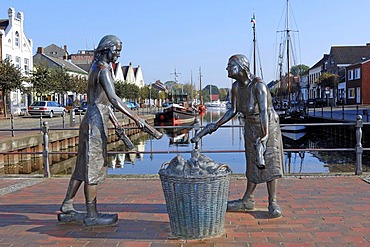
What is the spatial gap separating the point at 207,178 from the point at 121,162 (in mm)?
12270

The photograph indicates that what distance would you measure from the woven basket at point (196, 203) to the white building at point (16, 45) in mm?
39689

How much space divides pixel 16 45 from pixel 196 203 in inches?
1785

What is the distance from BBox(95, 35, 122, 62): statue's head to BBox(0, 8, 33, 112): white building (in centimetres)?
3884

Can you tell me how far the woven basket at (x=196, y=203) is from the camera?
4.22m

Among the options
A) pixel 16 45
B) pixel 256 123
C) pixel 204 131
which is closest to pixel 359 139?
pixel 256 123

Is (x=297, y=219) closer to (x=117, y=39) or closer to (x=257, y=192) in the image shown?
(x=257, y=192)

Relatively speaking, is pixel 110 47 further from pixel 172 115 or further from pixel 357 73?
pixel 357 73

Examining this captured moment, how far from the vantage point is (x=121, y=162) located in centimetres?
1620

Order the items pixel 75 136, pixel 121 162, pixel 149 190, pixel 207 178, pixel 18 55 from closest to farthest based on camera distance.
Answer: pixel 207 178, pixel 149 190, pixel 121 162, pixel 75 136, pixel 18 55

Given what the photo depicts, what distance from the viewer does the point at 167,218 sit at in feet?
17.3

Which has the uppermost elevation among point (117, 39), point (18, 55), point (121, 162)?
point (18, 55)

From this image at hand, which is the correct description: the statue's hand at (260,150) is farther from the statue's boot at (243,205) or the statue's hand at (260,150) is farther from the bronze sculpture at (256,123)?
the statue's boot at (243,205)

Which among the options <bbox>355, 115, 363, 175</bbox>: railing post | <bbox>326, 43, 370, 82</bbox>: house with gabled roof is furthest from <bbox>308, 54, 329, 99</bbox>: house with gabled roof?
<bbox>355, 115, 363, 175</bbox>: railing post

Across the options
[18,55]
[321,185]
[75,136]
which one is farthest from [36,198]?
[18,55]
